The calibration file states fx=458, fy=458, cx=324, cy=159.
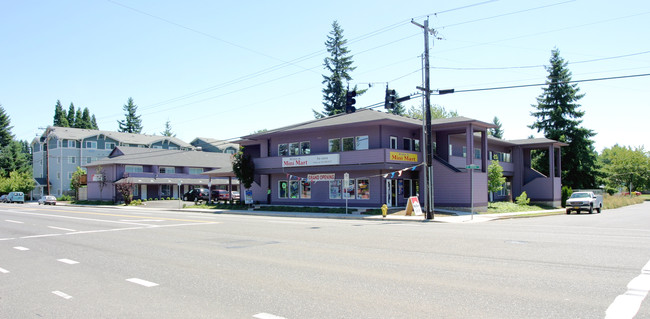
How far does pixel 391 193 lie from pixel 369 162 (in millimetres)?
3174

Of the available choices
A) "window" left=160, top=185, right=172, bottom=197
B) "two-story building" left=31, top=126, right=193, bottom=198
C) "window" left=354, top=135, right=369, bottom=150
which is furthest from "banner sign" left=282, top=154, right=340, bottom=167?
"two-story building" left=31, top=126, right=193, bottom=198

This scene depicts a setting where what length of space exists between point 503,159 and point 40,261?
4368 cm

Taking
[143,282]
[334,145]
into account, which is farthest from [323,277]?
[334,145]

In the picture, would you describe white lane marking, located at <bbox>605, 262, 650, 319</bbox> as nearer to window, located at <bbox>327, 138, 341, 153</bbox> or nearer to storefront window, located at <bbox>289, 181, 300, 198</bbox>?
window, located at <bbox>327, 138, 341, 153</bbox>

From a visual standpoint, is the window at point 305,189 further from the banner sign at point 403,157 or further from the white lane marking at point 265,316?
the white lane marking at point 265,316

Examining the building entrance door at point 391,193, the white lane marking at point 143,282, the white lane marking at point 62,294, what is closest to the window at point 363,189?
the building entrance door at point 391,193

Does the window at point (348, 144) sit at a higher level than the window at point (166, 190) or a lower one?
higher

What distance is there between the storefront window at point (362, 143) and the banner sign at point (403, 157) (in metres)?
2.72

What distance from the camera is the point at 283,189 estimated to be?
38812 mm

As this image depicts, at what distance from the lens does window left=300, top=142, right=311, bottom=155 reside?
3691cm

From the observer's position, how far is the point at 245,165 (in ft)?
128

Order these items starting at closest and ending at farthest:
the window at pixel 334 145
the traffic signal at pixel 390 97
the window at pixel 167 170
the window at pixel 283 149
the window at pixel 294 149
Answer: the traffic signal at pixel 390 97 → the window at pixel 334 145 → the window at pixel 294 149 → the window at pixel 283 149 → the window at pixel 167 170

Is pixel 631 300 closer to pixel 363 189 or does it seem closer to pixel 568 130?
pixel 363 189

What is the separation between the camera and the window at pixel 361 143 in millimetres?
33312
